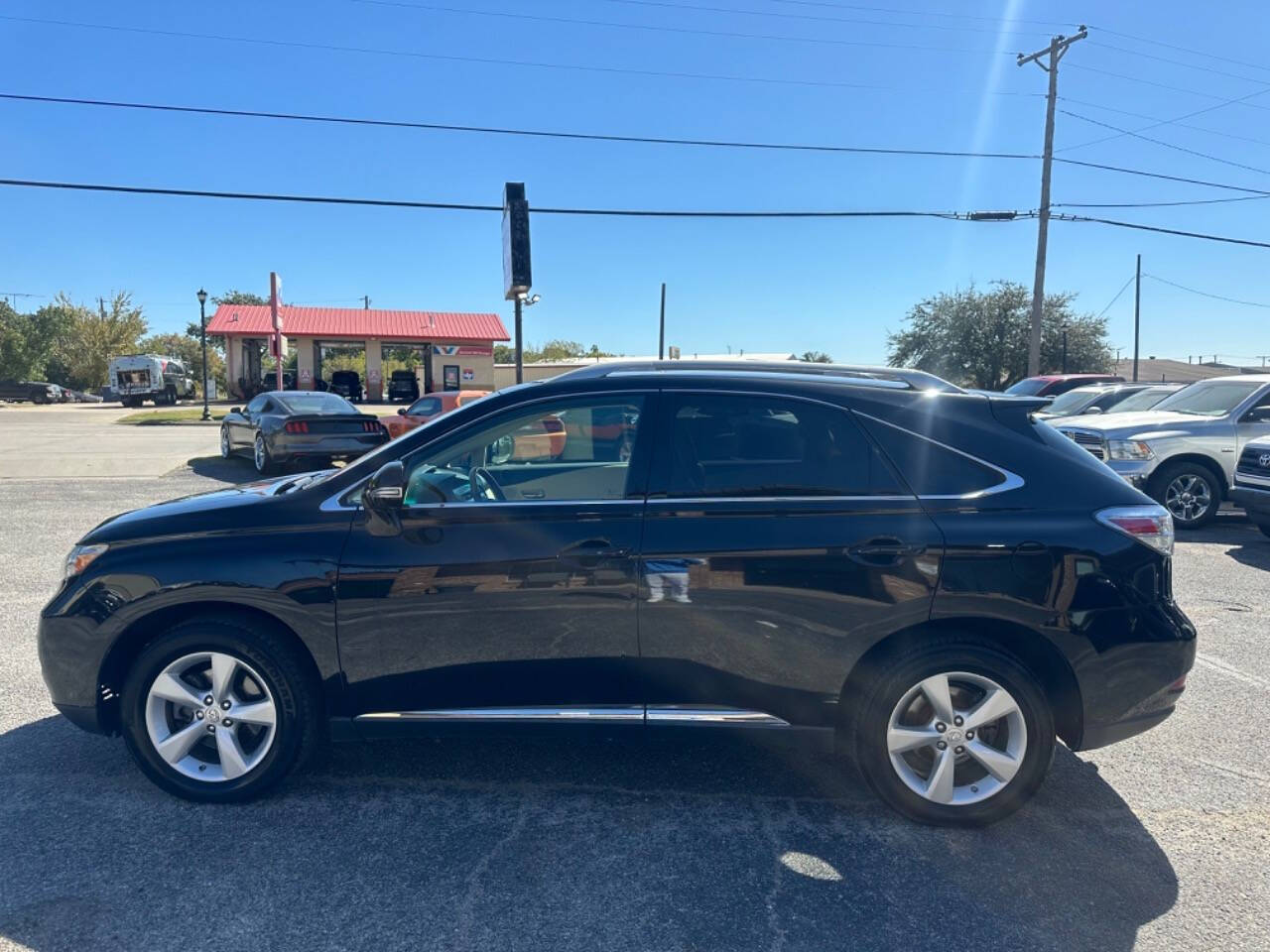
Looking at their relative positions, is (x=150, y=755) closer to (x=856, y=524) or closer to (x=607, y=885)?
(x=607, y=885)

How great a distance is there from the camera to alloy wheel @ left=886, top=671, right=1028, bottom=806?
3127 millimetres

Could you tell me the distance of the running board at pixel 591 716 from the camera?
3.20 metres

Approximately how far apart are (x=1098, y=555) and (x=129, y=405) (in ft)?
152

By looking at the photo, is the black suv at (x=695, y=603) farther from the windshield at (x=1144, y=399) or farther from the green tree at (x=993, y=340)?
the green tree at (x=993, y=340)

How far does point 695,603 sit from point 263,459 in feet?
40.3

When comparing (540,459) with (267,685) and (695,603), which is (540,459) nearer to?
(695,603)

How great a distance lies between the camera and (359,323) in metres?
42.8

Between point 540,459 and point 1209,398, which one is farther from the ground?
point 1209,398

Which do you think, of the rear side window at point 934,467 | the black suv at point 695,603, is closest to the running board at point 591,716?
the black suv at point 695,603

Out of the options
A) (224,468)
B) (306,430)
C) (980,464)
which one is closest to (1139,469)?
(980,464)

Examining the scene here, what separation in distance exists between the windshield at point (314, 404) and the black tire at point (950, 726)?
473 inches

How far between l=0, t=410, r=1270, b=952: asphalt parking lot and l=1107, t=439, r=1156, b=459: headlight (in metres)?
6.08

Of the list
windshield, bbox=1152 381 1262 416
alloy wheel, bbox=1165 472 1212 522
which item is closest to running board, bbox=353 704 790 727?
alloy wheel, bbox=1165 472 1212 522

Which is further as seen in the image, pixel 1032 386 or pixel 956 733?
pixel 1032 386
